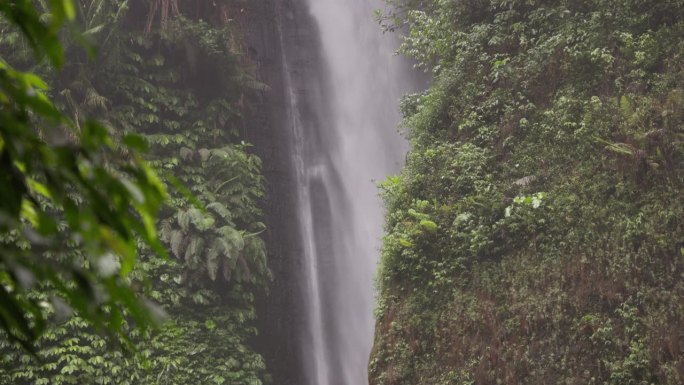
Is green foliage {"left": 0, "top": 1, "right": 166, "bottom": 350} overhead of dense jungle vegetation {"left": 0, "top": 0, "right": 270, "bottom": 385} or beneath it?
beneath

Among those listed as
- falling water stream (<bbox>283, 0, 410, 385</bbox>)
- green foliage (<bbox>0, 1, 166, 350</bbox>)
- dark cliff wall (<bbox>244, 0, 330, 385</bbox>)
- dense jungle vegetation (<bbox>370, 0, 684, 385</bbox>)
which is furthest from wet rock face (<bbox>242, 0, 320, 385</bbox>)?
green foliage (<bbox>0, 1, 166, 350</bbox>)

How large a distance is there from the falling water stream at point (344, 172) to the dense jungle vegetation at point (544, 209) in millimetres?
6265

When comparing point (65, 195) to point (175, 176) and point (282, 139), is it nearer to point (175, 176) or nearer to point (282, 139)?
point (175, 176)

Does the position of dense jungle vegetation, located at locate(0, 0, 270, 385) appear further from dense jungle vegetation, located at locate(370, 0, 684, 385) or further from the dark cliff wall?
dense jungle vegetation, located at locate(370, 0, 684, 385)

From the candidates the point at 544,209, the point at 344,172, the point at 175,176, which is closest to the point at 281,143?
the point at 344,172

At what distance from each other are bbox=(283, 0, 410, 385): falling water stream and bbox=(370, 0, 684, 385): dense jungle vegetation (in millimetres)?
6265

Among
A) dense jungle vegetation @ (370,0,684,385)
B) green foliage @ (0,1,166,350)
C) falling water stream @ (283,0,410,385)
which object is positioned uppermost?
falling water stream @ (283,0,410,385)

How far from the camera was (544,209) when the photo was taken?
8.68 metres

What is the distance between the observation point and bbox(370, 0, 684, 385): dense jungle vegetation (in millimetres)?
7473

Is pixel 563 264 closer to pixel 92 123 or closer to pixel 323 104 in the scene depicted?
pixel 92 123

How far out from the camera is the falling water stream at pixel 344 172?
16.4 m

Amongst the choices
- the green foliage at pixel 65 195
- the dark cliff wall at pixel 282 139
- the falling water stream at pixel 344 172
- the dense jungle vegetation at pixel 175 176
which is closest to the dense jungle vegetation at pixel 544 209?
the dense jungle vegetation at pixel 175 176

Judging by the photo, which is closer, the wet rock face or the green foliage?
the green foliage

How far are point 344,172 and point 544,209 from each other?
10.5m
